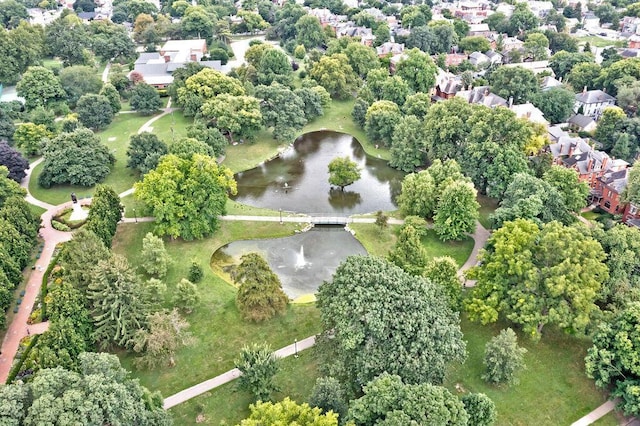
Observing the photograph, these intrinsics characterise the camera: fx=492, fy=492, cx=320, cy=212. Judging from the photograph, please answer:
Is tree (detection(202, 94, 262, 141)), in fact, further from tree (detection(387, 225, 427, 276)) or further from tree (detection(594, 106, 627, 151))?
tree (detection(594, 106, 627, 151))

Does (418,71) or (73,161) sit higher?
(418,71)

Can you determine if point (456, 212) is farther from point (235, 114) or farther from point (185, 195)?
point (235, 114)

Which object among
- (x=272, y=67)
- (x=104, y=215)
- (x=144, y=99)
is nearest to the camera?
(x=104, y=215)

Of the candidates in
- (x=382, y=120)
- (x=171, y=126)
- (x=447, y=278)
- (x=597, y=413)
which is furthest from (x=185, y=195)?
(x=597, y=413)

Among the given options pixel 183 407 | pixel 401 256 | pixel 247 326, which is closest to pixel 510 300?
pixel 401 256

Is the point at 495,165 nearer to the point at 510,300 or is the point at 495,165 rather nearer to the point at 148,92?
the point at 510,300

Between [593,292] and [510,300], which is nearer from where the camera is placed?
[593,292]

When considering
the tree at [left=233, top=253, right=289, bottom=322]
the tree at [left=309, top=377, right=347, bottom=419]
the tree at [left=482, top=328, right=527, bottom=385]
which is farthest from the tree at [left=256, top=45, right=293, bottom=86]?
the tree at [left=309, top=377, right=347, bottom=419]
